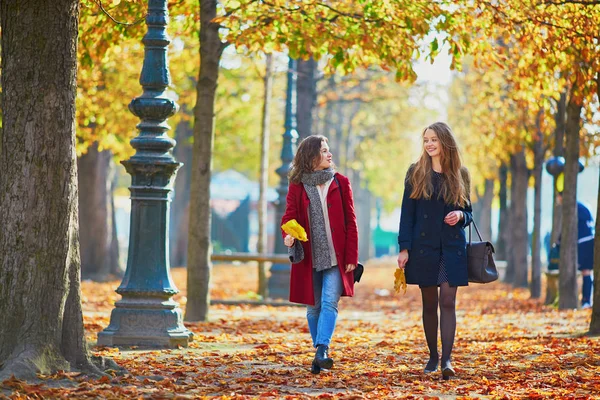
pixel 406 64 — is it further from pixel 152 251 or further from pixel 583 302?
pixel 583 302

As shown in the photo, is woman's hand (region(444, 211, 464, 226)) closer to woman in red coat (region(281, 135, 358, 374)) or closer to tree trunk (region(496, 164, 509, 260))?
woman in red coat (region(281, 135, 358, 374))

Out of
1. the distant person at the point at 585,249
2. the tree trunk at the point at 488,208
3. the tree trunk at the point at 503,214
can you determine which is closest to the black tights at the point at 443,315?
the distant person at the point at 585,249

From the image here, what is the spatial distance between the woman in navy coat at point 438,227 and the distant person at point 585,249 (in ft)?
29.2

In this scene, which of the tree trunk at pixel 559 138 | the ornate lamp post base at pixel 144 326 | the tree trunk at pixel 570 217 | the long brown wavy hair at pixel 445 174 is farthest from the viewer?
the tree trunk at pixel 559 138

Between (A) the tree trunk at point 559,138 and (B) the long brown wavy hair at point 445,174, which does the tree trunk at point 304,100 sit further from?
(B) the long brown wavy hair at point 445,174

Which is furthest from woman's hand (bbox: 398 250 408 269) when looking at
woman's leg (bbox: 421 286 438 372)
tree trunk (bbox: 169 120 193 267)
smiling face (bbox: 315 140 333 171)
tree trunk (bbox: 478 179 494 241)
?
tree trunk (bbox: 478 179 494 241)

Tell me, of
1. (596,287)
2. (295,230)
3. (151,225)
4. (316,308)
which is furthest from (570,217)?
(295,230)

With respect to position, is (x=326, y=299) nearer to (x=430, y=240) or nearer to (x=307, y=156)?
(x=430, y=240)

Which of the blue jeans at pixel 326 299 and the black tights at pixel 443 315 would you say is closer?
the black tights at pixel 443 315

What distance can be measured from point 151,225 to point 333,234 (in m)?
2.50

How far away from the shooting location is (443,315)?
8.22 m

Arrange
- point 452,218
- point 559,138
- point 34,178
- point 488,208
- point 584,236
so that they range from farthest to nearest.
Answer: point 488,208 → point 559,138 → point 584,236 → point 452,218 → point 34,178

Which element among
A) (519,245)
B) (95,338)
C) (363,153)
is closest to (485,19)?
(95,338)

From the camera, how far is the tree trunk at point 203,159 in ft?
41.9
